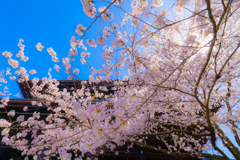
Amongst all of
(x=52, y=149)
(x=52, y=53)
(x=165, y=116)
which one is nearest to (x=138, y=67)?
(x=52, y=53)

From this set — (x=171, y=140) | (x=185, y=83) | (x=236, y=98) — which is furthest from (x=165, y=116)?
(x=236, y=98)

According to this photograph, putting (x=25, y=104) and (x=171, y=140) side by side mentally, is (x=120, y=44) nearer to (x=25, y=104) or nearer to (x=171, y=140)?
(x=171, y=140)

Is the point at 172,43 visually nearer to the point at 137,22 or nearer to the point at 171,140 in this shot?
the point at 137,22

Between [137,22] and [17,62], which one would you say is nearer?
[137,22]

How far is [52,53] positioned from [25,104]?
16.9 feet

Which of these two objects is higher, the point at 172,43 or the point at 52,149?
the point at 172,43

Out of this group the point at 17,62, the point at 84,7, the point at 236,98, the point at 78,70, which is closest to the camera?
the point at 84,7

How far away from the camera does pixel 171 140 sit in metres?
6.61

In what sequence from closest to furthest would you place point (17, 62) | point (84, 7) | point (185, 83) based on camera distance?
point (84, 7)
point (17, 62)
point (185, 83)

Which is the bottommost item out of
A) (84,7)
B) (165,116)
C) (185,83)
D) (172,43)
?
(165,116)

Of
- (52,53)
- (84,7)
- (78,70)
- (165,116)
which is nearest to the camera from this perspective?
(84,7)

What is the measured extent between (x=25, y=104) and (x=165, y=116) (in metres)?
8.25

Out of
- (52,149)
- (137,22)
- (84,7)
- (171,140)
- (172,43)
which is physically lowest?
(171,140)

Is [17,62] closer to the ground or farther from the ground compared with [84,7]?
farther from the ground
